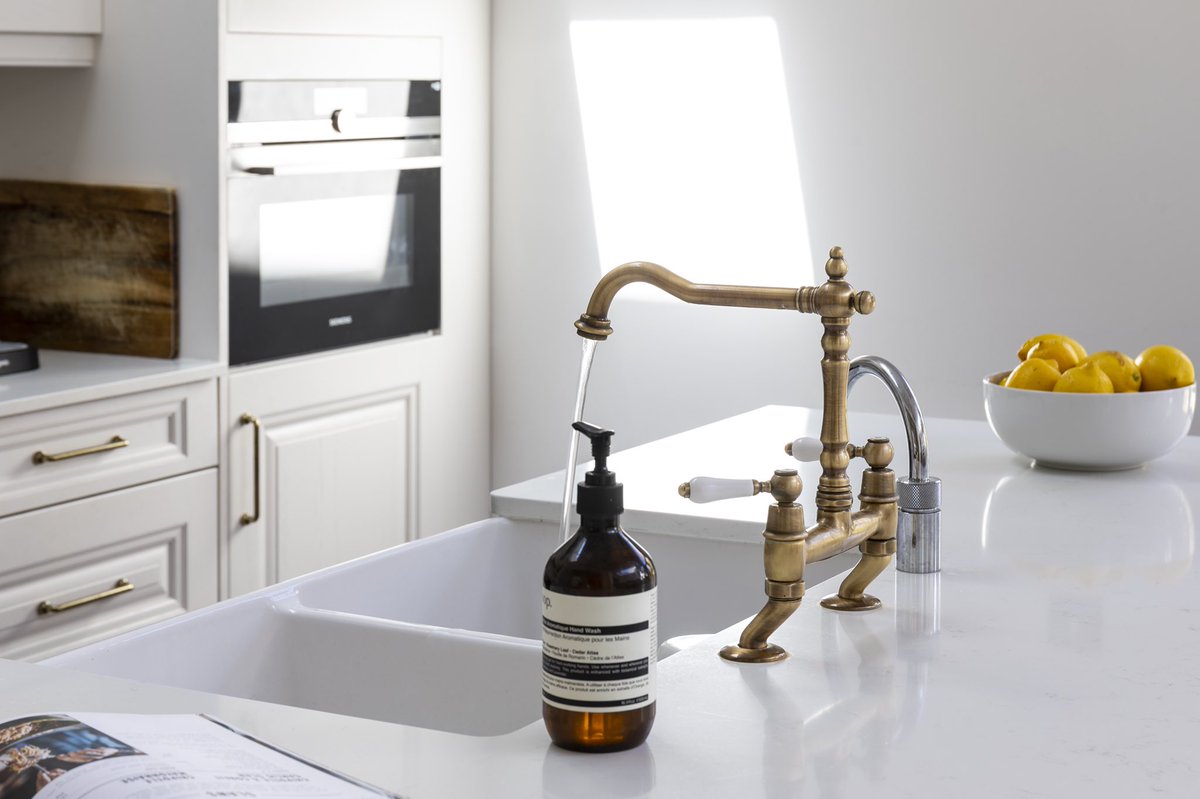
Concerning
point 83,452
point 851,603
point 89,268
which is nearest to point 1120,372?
point 851,603

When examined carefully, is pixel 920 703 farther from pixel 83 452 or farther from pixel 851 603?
pixel 83 452

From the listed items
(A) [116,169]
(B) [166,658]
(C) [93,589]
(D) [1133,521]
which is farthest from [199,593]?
(D) [1133,521]

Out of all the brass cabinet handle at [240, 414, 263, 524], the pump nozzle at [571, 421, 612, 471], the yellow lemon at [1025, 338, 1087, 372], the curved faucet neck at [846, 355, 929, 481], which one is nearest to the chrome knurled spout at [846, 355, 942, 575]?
the curved faucet neck at [846, 355, 929, 481]

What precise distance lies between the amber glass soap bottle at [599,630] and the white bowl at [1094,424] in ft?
3.51

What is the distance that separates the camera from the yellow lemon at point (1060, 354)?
6.31 ft

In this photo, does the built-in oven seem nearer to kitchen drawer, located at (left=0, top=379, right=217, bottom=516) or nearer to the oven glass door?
the oven glass door

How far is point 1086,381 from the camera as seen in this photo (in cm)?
183

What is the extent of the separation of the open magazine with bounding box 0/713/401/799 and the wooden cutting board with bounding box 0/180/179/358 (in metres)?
2.11

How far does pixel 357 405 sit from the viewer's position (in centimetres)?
331

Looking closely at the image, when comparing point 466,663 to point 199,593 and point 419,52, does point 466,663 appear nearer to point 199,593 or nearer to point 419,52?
point 199,593

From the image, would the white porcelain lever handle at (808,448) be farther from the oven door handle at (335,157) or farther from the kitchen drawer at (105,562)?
the oven door handle at (335,157)

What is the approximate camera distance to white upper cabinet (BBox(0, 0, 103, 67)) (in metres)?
2.64

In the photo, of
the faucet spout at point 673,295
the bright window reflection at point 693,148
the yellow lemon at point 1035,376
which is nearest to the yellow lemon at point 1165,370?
the yellow lemon at point 1035,376

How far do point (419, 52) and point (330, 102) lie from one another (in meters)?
0.38
